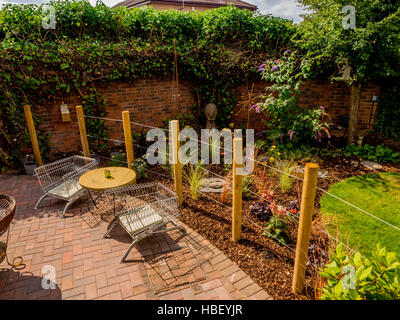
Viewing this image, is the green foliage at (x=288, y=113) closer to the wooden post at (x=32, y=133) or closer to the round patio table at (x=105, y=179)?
the round patio table at (x=105, y=179)

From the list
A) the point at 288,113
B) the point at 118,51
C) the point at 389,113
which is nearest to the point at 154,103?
the point at 118,51

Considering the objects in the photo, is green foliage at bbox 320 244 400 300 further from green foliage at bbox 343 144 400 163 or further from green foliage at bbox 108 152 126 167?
green foliage at bbox 343 144 400 163

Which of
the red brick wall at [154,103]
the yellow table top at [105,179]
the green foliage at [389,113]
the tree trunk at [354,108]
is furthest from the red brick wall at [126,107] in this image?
the green foliage at [389,113]

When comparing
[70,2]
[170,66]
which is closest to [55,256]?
[170,66]

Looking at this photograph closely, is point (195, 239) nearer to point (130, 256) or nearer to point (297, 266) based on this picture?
point (130, 256)

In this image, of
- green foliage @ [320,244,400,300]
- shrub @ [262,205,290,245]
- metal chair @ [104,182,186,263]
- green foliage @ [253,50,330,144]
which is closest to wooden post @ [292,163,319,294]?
green foliage @ [320,244,400,300]

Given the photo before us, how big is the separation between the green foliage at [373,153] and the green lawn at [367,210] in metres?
0.83

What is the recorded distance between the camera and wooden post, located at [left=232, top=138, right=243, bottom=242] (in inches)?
126

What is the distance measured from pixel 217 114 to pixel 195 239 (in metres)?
5.42

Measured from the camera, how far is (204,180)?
537cm

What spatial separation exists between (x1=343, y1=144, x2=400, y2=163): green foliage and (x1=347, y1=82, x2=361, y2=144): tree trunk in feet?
1.22

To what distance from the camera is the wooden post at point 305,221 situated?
7.99 feet

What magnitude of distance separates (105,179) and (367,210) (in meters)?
4.48

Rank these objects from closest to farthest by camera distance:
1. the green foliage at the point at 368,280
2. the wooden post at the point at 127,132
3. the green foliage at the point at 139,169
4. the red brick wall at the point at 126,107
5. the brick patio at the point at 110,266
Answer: the green foliage at the point at 368,280 → the brick patio at the point at 110,266 → the wooden post at the point at 127,132 → the green foliage at the point at 139,169 → the red brick wall at the point at 126,107
